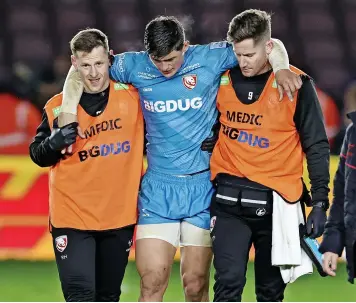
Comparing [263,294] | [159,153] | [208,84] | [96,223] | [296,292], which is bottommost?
[296,292]

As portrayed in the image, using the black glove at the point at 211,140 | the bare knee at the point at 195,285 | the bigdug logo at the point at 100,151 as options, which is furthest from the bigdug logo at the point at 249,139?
→ the bare knee at the point at 195,285

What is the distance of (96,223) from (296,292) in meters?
2.22

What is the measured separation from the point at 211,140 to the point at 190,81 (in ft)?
1.09

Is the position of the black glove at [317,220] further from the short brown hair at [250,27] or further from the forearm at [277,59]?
the short brown hair at [250,27]

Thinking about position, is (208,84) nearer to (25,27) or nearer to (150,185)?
(150,185)

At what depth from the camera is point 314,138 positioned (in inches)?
201

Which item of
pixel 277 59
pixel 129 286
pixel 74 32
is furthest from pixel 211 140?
pixel 74 32

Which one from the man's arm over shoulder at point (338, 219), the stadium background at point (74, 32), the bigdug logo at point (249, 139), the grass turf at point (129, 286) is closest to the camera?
the man's arm over shoulder at point (338, 219)

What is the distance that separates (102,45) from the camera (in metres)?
5.27

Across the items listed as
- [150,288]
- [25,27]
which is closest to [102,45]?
[150,288]

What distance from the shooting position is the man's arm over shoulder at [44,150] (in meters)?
5.25

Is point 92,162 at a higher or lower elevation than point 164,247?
higher

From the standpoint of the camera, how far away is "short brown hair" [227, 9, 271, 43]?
5.09 metres

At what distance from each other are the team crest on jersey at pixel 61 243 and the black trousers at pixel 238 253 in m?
0.78
